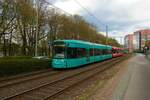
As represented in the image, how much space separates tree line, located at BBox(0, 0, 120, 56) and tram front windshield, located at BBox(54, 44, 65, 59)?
41.9 feet

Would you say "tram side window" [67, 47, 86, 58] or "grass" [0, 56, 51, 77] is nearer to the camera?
"grass" [0, 56, 51, 77]

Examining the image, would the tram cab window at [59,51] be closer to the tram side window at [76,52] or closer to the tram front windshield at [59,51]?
the tram front windshield at [59,51]

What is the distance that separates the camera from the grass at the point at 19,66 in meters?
20.5

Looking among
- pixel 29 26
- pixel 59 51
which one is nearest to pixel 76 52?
pixel 59 51

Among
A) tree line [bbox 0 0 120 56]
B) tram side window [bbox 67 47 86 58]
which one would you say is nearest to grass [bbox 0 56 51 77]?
tram side window [bbox 67 47 86 58]

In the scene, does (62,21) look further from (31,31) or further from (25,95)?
(25,95)

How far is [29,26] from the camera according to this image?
45.4m

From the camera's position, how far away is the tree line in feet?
127

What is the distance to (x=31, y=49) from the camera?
158 ft

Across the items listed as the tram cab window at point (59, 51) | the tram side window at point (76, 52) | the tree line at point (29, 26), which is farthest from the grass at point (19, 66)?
the tree line at point (29, 26)

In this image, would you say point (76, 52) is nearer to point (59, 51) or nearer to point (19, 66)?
point (59, 51)

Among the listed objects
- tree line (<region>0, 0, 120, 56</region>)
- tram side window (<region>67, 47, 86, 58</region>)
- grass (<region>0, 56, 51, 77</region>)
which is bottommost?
grass (<region>0, 56, 51, 77</region>)

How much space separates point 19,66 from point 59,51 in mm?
4140

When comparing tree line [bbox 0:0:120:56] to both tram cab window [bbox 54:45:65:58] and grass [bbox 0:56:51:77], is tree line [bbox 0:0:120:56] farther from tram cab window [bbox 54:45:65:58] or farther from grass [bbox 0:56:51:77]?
tram cab window [bbox 54:45:65:58]
